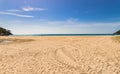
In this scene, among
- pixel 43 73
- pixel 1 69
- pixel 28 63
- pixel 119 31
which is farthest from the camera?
pixel 119 31

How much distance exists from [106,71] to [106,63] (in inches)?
56.4

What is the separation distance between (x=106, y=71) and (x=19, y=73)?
4.57 m

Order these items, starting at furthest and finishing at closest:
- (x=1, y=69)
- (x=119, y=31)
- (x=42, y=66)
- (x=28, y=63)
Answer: (x=119, y=31) → (x=28, y=63) → (x=42, y=66) → (x=1, y=69)

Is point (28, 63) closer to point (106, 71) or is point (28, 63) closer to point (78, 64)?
point (78, 64)

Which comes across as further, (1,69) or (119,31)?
(119,31)

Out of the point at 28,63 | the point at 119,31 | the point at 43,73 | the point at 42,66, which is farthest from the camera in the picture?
the point at 119,31

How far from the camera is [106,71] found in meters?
7.86

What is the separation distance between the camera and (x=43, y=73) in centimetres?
756

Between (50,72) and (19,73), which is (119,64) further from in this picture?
(19,73)

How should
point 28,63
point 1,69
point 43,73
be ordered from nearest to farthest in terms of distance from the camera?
point 43,73
point 1,69
point 28,63

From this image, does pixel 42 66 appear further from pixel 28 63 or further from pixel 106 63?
pixel 106 63

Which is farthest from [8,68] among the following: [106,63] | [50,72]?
[106,63]

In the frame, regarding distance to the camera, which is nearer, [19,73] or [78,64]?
[19,73]

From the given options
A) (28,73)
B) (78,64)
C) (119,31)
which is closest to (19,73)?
(28,73)
